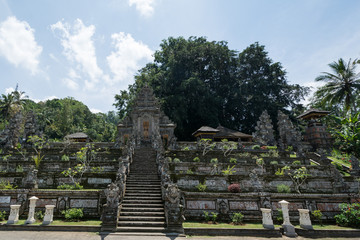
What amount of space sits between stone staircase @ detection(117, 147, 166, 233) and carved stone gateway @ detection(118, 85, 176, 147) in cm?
1137

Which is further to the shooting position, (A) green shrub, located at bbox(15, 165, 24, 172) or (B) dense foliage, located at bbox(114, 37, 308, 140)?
(B) dense foliage, located at bbox(114, 37, 308, 140)

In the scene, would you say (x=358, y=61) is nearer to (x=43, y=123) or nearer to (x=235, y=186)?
(x=235, y=186)

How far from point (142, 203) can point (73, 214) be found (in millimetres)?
3133

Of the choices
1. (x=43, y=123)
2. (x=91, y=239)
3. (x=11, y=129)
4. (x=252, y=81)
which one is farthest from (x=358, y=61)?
(x=43, y=123)

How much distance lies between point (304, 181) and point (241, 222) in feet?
20.4

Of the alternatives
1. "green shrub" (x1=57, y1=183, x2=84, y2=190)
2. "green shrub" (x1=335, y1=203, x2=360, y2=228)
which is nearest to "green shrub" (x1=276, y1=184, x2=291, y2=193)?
"green shrub" (x1=335, y1=203, x2=360, y2=228)

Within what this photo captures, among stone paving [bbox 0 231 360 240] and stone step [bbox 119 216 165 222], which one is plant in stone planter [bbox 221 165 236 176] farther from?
Result: stone step [bbox 119 216 165 222]

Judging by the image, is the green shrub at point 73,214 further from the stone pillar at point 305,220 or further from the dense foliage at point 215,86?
the dense foliage at point 215,86

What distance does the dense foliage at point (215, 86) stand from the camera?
114 feet

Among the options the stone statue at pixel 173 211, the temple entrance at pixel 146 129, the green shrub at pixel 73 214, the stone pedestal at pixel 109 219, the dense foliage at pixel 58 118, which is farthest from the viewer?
the dense foliage at pixel 58 118

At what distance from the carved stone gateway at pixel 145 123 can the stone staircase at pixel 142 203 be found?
1137cm

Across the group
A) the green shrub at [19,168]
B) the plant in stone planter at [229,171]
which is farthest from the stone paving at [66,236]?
the green shrub at [19,168]

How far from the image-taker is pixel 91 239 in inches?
297

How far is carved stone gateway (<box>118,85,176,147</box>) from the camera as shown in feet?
85.2
